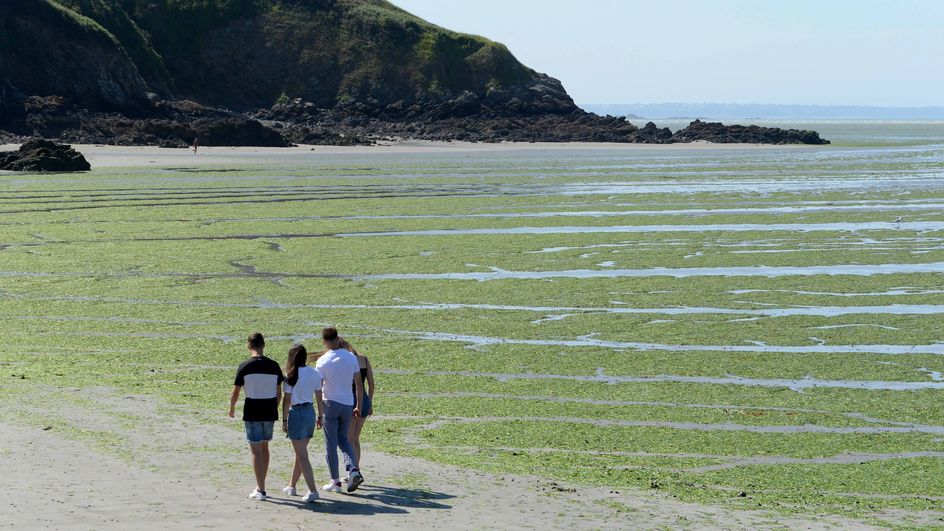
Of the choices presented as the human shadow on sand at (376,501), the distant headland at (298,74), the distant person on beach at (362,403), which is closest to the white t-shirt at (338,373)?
the distant person on beach at (362,403)

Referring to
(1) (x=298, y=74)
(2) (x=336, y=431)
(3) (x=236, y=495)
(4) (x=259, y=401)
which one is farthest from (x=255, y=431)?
(1) (x=298, y=74)

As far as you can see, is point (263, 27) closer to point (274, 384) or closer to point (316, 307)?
point (316, 307)

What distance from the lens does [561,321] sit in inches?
1008

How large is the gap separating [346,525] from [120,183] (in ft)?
188

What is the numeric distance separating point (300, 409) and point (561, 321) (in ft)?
41.5

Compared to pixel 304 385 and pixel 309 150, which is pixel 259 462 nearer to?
pixel 304 385

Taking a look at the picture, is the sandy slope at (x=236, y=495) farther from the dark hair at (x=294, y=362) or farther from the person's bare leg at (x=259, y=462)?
the dark hair at (x=294, y=362)

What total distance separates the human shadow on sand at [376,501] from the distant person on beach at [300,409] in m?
0.15

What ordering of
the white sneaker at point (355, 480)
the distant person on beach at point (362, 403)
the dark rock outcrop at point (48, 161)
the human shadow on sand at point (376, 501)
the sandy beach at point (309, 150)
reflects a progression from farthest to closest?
the sandy beach at point (309, 150), the dark rock outcrop at point (48, 161), the distant person on beach at point (362, 403), the white sneaker at point (355, 480), the human shadow on sand at point (376, 501)

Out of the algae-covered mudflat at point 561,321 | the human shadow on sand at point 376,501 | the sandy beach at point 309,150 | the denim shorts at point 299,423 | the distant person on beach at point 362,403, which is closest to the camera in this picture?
the human shadow on sand at point 376,501

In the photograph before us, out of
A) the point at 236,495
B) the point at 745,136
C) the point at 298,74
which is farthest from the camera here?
the point at 298,74

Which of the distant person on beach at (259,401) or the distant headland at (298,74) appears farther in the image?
the distant headland at (298,74)

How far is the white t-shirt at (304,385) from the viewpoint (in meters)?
13.3

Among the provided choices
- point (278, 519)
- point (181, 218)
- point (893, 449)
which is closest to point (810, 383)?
point (893, 449)
